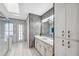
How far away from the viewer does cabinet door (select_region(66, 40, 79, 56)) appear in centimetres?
116

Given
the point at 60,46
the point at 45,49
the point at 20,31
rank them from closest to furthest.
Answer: the point at 60,46 < the point at 45,49 < the point at 20,31

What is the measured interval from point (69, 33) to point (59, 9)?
61cm

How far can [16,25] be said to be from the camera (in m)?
7.40

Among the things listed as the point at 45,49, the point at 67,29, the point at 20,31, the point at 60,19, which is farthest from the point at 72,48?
the point at 20,31

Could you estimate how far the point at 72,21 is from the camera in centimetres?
125

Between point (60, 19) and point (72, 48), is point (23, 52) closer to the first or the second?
point (60, 19)

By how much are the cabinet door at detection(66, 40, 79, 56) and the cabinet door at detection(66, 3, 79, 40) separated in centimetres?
9

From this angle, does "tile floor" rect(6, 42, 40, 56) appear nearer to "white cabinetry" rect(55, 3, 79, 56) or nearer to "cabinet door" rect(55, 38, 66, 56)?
"cabinet door" rect(55, 38, 66, 56)

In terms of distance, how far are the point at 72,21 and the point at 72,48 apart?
0.46m

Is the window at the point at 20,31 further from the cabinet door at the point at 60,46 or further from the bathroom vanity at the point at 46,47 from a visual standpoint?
the cabinet door at the point at 60,46

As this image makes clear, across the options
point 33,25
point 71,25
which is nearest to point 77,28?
point 71,25

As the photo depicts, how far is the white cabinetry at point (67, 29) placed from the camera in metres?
1.18

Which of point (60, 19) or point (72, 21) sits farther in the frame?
point (60, 19)

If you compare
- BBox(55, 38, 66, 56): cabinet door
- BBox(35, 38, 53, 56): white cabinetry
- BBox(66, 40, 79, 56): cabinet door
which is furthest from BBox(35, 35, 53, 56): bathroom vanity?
BBox(66, 40, 79, 56): cabinet door
